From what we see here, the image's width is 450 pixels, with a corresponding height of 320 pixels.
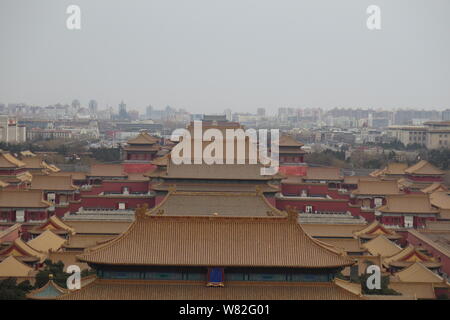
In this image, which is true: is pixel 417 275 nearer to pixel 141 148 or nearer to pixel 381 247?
pixel 381 247

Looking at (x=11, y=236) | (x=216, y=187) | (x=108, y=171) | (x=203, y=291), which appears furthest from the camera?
(x=108, y=171)

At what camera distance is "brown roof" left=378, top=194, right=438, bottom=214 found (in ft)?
102

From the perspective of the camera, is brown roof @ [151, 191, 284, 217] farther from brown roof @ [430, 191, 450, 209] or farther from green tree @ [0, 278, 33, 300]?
brown roof @ [430, 191, 450, 209]

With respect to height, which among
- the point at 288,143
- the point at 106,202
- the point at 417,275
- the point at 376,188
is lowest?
the point at 417,275

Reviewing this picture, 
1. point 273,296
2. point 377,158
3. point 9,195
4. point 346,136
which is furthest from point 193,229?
point 346,136

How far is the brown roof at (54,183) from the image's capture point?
116ft

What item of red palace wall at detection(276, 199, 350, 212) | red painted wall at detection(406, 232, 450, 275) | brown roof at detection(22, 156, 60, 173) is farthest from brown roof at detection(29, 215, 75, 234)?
brown roof at detection(22, 156, 60, 173)

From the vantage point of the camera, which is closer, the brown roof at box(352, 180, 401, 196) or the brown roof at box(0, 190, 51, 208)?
the brown roof at box(0, 190, 51, 208)

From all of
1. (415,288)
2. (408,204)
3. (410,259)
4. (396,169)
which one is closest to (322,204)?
(408,204)

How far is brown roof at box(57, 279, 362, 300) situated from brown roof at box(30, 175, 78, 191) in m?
21.1

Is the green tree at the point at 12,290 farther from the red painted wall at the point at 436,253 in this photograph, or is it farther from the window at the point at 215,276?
the red painted wall at the point at 436,253

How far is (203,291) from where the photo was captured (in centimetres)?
1488

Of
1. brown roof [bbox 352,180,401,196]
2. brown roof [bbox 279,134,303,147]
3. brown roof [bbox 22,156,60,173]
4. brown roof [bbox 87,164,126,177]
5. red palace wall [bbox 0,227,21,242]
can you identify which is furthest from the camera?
brown roof [bbox 22,156,60,173]

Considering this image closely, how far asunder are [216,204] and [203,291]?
780 cm
